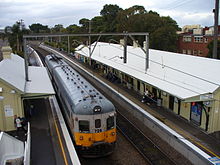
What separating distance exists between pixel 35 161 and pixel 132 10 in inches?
1820

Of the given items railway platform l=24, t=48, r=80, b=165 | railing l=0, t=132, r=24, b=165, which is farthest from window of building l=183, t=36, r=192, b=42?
railing l=0, t=132, r=24, b=165

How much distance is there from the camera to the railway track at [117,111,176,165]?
11543mm

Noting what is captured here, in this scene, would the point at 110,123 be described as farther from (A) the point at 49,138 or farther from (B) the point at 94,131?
(A) the point at 49,138

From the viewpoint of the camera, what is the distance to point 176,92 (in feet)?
45.8

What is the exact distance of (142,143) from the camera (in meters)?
13.4

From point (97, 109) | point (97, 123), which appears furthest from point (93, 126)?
point (97, 109)

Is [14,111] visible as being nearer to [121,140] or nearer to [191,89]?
[121,140]

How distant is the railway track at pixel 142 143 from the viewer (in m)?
11.5

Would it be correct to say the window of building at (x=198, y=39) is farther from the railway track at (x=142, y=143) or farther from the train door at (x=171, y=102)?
the railway track at (x=142, y=143)

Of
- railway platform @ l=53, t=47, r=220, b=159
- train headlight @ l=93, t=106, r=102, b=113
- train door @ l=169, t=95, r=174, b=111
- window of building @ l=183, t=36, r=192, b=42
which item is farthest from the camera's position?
window of building @ l=183, t=36, r=192, b=42

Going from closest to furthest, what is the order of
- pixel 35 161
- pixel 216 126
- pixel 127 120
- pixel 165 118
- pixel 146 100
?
pixel 35 161
pixel 216 126
pixel 165 118
pixel 127 120
pixel 146 100

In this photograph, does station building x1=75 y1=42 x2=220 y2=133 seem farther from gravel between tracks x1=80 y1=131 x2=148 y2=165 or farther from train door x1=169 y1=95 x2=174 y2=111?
gravel between tracks x1=80 y1=131 x2=148 y2=165

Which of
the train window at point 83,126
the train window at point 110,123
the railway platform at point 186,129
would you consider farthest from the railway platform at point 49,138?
the railway platform at point 186,129

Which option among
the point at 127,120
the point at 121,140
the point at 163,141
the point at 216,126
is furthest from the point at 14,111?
the point at 216,126
